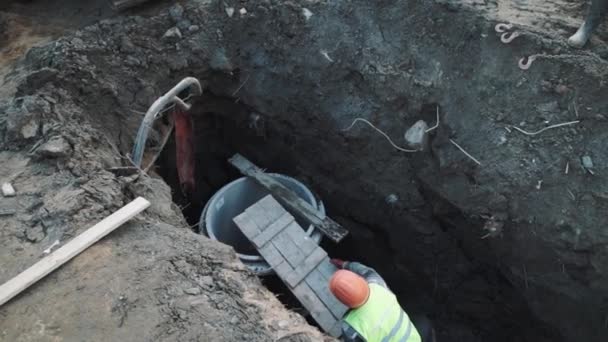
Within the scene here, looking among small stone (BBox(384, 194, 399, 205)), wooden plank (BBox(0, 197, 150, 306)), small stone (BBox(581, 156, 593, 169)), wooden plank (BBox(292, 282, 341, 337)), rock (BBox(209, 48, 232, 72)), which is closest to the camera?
wooden plank (BBox(0, 197, 150, 306))

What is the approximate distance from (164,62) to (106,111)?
59 centimetres

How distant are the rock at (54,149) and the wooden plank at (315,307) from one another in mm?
1650

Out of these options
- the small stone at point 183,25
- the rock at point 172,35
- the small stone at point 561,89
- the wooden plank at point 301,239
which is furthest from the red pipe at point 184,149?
the small stone at point 561,89

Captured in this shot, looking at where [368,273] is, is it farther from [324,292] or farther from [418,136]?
[418,136]

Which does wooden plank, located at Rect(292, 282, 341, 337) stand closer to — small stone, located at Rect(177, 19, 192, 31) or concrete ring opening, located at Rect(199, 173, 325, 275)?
concrete ring opening, located at Rect(199, 173, 325, 275)

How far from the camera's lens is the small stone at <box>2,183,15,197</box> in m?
2.63

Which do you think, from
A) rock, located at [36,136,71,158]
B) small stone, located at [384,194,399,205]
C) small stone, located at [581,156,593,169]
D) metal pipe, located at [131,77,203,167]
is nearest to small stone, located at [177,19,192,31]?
metal pipe, located at [131,77,203,167]

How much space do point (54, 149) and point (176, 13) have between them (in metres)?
1.55

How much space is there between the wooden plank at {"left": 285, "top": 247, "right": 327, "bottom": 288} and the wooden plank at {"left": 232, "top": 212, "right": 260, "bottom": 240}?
0.39 meters

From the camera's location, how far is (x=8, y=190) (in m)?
2.65

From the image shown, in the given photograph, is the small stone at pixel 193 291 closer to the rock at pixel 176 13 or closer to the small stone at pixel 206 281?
the small stone at pixel 206 281

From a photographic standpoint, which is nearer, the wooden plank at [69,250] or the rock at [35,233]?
the wooden plank at [69,250]

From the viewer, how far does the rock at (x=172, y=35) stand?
375cm

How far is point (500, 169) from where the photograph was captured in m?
3.12
